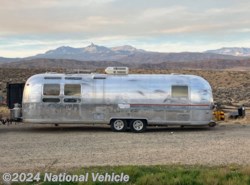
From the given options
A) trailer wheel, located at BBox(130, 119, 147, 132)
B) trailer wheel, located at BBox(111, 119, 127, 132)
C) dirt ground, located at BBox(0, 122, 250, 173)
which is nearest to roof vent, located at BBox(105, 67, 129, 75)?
trailer wheel, located at BBox(111, 119, 127, 132)

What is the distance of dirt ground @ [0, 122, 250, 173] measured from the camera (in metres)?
12.3

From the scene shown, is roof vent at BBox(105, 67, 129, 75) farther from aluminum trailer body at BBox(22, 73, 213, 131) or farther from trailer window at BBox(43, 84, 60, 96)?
trailer window at BBox(43, 84, 60, 96)

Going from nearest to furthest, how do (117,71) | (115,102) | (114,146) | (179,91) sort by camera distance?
(114,146)
(115,102)
(179,91)
(117,71)

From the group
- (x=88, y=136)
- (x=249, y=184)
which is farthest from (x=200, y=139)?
(x=249, y=184)

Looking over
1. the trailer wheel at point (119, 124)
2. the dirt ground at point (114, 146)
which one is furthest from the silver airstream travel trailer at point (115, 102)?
the dirt ground at point (114, 146)

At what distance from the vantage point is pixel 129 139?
16750mm

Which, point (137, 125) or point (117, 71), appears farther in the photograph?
point (117, 71)

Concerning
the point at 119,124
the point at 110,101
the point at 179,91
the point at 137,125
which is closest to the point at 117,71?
the point at 110,101

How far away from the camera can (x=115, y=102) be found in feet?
61.8

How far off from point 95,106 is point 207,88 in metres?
4.72

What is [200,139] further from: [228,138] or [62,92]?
[62,92]

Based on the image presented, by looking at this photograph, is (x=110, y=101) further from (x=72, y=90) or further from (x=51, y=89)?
(x=51, y=89)

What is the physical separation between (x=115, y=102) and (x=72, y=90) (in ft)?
6.05

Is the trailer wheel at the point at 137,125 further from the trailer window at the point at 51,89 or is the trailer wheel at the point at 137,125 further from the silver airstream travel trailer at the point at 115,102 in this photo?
the trailer window at the point at 51,89
